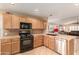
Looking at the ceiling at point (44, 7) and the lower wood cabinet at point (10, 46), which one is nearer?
the ceiling at point (44, 7)

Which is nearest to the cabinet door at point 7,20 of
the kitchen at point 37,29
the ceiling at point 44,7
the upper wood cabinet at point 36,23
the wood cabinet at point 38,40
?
the kitchen at point 37,29

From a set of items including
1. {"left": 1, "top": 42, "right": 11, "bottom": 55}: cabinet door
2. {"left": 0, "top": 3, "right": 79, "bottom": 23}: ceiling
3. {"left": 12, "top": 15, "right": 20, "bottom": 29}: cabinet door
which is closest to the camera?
{"left": 0, "top": 3, "right": 79, "bottom": 23}: ceiling

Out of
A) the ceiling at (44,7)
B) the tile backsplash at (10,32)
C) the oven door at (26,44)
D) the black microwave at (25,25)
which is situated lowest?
the oven door at (26,44)

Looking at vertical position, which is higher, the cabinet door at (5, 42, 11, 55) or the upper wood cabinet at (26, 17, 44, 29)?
the upper wood cabinet at (26, 17, 44, 29)

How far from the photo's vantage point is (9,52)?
4.30 metres

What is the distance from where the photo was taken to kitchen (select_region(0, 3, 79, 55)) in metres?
4.14

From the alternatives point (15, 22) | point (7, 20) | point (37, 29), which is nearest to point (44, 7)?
point (15, 22)

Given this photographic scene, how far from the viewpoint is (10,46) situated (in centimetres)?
432

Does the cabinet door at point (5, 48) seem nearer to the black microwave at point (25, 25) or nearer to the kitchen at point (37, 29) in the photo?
the kitchen at point (37, 29)

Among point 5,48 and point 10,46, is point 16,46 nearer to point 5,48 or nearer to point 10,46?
point 10,46

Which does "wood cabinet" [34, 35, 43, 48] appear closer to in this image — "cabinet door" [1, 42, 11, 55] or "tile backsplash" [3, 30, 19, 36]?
"tile backsplash" [3, 30, 19, 36]

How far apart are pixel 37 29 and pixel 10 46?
9.33ft

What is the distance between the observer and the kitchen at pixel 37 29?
4.14 metres

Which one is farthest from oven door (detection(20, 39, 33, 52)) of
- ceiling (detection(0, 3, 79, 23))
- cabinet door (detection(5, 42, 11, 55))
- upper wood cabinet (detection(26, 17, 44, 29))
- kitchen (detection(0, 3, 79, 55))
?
ceiling (detection(0, 3, 79, 23))
